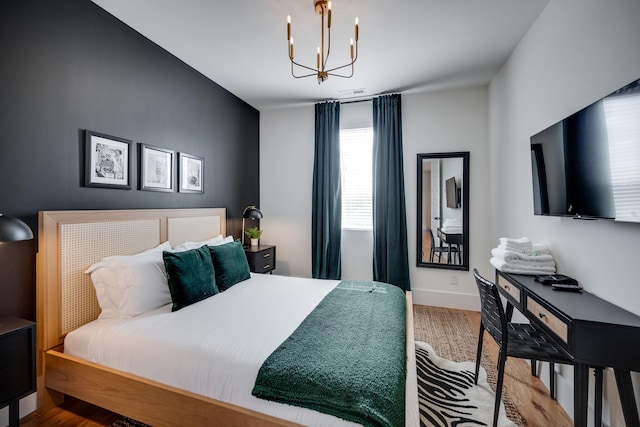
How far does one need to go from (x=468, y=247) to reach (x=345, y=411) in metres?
3.10

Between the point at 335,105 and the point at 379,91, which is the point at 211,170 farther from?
Result: the point at 379,91

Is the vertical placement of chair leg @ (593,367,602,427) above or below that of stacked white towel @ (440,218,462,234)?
below

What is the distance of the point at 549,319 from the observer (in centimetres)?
143

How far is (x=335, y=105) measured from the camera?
400 cm

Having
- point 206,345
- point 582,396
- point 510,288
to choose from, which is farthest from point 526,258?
point 206,345

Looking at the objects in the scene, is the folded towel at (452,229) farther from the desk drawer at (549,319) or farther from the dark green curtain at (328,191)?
the desk drawer at (549,319)

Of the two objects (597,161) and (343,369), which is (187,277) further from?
(597,161)

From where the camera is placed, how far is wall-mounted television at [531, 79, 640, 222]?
127cm

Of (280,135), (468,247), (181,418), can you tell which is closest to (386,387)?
(181,418)

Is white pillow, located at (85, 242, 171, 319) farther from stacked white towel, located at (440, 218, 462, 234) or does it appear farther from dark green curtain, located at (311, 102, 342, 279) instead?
stacked white towel, located at (440, 218, 462, 234)

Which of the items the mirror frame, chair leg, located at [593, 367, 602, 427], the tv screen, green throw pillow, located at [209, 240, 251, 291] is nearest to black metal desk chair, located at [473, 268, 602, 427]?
chair leg, located at [593, 367, 602, 427]

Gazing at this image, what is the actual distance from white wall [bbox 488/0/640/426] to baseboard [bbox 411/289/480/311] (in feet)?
3.66

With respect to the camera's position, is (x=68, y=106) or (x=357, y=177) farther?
(x=357, y=177)

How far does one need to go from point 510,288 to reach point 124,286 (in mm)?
2784
